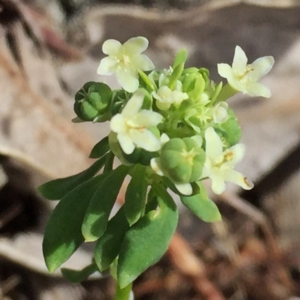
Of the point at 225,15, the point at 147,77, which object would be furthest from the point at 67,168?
the point at 225,15

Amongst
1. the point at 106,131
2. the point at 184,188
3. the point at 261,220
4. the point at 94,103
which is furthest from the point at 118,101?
the point at 261,220

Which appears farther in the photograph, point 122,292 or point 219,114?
point 122,292

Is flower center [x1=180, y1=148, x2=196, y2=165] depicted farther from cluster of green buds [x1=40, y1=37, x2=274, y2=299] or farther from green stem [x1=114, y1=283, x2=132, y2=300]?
green stem [x1=114, y1=283, x2=132, y2=300]

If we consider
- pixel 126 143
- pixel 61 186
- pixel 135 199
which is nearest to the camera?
pixel 126 143

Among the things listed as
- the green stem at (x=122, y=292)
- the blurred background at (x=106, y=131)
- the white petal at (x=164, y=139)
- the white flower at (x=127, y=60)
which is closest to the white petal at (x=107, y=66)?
the white flower at (x=127, y=60)

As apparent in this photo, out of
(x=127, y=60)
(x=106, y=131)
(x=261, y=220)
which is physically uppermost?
(x=127, y=60)

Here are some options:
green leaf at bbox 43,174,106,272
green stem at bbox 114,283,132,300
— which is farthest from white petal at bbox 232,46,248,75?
green stem at bbox 114,283,132,300

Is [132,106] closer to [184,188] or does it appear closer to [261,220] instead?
[184,188]

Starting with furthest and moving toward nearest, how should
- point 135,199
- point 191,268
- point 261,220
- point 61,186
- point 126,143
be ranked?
point 261,220 < point 191,268 < point 61,186 < point 135,199 < point 126,143

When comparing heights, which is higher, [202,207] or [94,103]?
[94,103]
